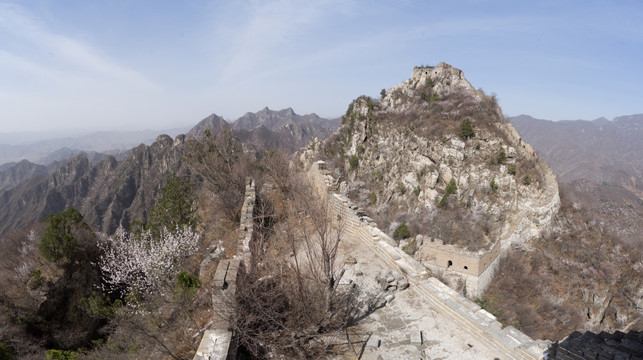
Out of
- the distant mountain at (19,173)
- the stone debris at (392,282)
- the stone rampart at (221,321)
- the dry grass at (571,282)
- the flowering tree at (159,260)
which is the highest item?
the stone rampart at (221,321)

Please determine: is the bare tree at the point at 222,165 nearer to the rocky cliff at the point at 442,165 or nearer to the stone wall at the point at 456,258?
the stone wall at the point at 456,258

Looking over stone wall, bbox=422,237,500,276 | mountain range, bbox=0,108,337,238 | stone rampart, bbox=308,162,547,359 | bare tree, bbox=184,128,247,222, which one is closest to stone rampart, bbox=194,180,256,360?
stone rampart, bbox=308,162,547,359

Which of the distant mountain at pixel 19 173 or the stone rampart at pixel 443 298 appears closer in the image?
the stone rampart at pixel 443 298

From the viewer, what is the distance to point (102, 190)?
87.7 meters

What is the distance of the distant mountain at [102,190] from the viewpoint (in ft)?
242

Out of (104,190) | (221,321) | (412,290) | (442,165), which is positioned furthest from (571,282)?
(104,190)

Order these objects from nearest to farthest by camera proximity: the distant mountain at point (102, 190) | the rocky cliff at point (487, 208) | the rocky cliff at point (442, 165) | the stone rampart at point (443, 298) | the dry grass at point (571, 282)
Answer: the stone rampart at point (443, 298) < the dry grass at point (571, 282) < the rocky cliff at point (487, 208) < the rocky cliff at point (442, 165) < the distant mountain at point (102, 190)

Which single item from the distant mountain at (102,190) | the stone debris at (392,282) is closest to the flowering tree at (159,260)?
the stone debris at (392,282)

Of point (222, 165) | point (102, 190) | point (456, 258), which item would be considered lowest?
point (102, 190)

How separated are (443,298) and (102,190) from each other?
349 feet

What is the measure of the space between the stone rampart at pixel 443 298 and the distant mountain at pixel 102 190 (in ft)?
206

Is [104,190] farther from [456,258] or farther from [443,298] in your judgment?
[443,298]

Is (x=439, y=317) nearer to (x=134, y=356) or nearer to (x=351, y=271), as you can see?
(x=351, y=271)

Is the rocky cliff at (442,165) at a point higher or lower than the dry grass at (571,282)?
higher
